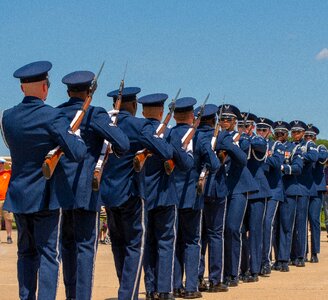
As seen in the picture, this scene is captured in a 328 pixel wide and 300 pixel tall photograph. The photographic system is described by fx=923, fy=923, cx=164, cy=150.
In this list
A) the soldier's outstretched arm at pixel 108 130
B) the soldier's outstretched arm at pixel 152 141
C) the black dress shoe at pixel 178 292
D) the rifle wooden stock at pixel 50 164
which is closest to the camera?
the rifle wooden stock at pixel 50 164

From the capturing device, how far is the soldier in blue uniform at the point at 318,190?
14.5 metres

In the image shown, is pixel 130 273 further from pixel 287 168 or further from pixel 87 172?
pixel 287 168

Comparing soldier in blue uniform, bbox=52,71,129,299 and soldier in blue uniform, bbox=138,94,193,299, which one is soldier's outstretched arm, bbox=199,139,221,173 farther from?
soldier in blue uniform, bbox=52,71,129,299

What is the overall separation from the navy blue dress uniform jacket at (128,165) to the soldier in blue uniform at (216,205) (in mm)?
1773

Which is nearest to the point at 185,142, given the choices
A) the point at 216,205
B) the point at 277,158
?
the point at 216,205

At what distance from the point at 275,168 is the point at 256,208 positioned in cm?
110

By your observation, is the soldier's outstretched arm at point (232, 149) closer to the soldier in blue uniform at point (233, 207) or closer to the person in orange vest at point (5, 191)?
the soldier in blue uniform at point (233, 207)

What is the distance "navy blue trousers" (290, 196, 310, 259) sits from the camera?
1412 centimetres

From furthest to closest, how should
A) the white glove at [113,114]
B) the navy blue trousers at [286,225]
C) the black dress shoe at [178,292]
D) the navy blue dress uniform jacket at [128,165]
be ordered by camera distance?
the navy blue trousers at [286,225] < the black dress shoe at [178,292] < the navy blue dress uniform jacket at [128,165] < the white glove at [113,114]

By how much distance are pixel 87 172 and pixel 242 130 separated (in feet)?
13.8

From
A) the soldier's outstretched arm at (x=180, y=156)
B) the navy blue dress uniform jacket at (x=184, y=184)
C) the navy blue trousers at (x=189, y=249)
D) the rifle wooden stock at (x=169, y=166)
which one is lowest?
the navy blue trousers at (x=189, y=249)

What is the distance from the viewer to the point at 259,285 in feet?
36.6

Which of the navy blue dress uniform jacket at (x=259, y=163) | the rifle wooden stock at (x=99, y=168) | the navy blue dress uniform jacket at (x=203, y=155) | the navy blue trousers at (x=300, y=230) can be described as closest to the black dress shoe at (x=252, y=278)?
the navy blue dress uniform jacket at (x=259, y=163)

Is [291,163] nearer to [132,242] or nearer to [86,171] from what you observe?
[132,242]
